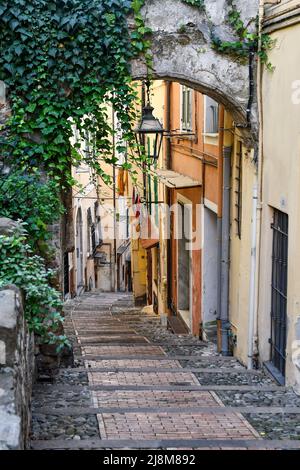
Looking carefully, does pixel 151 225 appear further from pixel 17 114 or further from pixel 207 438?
pixel 207 438

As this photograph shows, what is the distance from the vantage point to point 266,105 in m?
9.47

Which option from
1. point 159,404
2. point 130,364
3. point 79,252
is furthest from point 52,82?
point 79,252

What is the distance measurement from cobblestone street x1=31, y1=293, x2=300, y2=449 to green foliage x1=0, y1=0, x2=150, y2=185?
273cm

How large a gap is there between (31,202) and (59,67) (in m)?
1.78

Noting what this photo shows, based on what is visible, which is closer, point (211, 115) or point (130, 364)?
point (130, 364)

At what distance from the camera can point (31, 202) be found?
906 cm

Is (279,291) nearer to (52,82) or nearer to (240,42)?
(240,42)

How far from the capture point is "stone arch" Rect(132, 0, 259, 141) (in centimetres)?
957

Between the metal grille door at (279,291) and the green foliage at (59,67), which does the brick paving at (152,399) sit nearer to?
the metal grille door at (279,291)

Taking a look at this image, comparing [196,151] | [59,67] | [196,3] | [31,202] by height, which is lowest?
[31,202]

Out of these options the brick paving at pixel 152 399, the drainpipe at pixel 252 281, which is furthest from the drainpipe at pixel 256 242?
the brick paving at pixel 152 399

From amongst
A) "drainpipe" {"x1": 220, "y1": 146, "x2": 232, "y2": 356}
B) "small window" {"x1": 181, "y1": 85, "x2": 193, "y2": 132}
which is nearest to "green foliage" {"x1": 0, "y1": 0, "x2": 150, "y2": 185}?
"drainpipe" {"x1": 220, "y1": 146, "x2": 232, "y2": 356}

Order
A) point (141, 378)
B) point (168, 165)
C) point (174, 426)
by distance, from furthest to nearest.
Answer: point (168, 165) < point (141, 378) < point (174, 426)

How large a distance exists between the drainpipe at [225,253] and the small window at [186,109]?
323 cm
